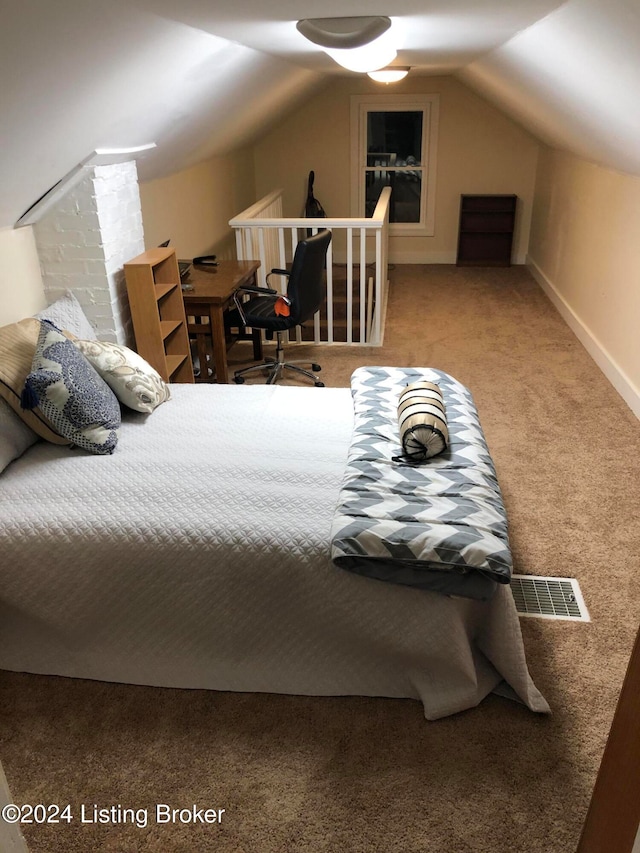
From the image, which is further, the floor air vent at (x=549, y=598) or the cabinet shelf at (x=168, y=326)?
the cabinet shelf at (x=168, y=326)

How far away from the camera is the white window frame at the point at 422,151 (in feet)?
22.1

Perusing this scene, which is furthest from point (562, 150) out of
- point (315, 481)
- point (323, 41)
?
point (315, 481)

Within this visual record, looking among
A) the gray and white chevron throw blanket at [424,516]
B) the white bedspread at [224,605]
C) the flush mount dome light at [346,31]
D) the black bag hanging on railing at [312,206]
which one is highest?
the flush mount dome light at [346,31]

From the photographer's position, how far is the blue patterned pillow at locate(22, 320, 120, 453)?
2.23m

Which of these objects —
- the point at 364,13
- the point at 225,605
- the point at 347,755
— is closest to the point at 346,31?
the point at 364,13

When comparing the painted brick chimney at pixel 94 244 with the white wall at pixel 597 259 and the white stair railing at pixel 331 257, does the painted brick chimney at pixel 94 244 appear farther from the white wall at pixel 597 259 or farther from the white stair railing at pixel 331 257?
the white wall at pixel 597 259

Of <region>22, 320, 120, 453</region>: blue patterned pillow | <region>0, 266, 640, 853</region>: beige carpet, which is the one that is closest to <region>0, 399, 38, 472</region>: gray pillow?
<region>22, 320, 120, 453</region>: blue patterned pillow

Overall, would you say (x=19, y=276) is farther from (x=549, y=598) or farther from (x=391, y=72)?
(x=391, y=72)

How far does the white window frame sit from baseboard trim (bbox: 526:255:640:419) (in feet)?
5.45

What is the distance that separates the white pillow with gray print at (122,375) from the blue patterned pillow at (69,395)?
12 centimetres

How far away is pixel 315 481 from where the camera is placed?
7.00 ft

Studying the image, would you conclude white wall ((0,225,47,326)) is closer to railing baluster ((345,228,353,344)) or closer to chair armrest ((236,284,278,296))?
chair armrest ((236,284,278,296))

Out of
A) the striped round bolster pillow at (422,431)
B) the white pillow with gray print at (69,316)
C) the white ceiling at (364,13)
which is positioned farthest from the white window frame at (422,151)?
the striped round bolster pillow at (422,431)

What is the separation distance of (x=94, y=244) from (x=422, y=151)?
5.00 meters
